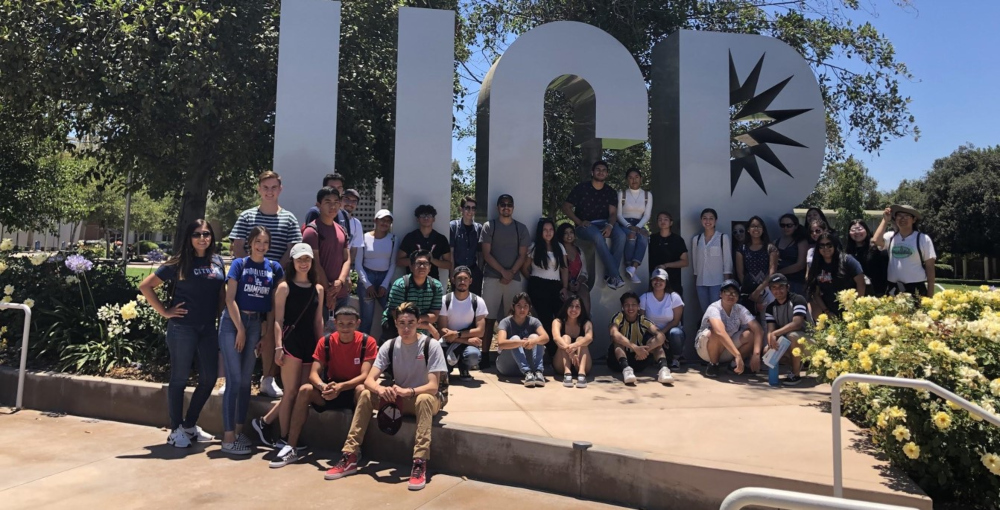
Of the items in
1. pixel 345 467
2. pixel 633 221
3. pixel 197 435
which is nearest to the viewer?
pixel 345 467

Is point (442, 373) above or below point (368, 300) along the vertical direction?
below

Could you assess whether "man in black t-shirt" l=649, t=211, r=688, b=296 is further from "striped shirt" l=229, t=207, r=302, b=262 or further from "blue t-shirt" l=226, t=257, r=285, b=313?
"blue t-shirt" l=226, t=257, r=285, b=313

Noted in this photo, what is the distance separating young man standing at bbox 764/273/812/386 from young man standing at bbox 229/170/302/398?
485 cm

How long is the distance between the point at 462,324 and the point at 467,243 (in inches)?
44.8

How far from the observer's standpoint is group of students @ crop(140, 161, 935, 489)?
4.76 m

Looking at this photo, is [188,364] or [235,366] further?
[188,364]

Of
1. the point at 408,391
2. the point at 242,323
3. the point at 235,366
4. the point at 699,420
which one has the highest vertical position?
the point at 242,323

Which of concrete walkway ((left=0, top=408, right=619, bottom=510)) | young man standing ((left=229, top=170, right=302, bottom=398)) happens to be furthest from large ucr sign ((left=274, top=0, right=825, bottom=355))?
concrete walkway ((left=0, top=408, right=619, bottom=510))

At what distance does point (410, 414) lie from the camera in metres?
4.62

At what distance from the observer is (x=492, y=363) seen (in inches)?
287

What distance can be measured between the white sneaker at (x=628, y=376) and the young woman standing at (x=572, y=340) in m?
0.38

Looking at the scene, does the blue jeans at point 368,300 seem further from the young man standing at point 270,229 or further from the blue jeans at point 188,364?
the blue jeans at point 188,364

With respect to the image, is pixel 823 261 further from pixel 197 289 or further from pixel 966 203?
pixel 966 203

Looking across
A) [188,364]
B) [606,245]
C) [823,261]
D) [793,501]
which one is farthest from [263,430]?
[823,261]
